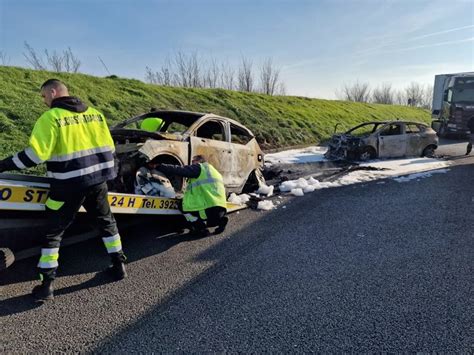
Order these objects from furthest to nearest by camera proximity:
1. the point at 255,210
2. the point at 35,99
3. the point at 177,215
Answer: the point at 35,99
the point at 255,210
the point at 177,215

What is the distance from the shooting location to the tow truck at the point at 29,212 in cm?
330

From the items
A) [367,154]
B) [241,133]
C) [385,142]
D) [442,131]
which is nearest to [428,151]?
[385,142]

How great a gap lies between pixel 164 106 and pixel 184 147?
981 cm

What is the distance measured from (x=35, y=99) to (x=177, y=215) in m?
7.92

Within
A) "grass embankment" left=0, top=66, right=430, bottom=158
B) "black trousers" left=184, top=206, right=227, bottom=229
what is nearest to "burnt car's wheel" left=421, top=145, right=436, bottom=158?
"grass embankment" left=0, top=66, right=430, bottom=158

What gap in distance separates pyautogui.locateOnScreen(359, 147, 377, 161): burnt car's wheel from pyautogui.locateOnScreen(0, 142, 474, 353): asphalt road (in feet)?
20.8

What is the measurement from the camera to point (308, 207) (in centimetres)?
661

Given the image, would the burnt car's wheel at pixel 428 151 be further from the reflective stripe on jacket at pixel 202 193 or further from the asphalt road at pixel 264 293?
the reflective stripe on jacket at pixel 202 193

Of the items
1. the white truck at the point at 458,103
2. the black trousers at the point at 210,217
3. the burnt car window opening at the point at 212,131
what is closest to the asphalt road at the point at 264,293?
the black trousers at the point at 210,217

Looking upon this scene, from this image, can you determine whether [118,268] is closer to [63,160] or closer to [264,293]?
[63,160]

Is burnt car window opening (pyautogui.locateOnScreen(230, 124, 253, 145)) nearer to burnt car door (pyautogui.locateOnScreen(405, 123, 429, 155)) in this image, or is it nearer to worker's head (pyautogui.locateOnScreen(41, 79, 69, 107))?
worker's head (pyautogui.locateOnScreen(41, 79, 69, 107))

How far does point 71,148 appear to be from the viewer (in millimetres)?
3266

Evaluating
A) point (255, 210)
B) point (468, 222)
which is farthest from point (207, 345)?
point (468, 222)

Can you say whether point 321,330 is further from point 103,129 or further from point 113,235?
point 103,129
